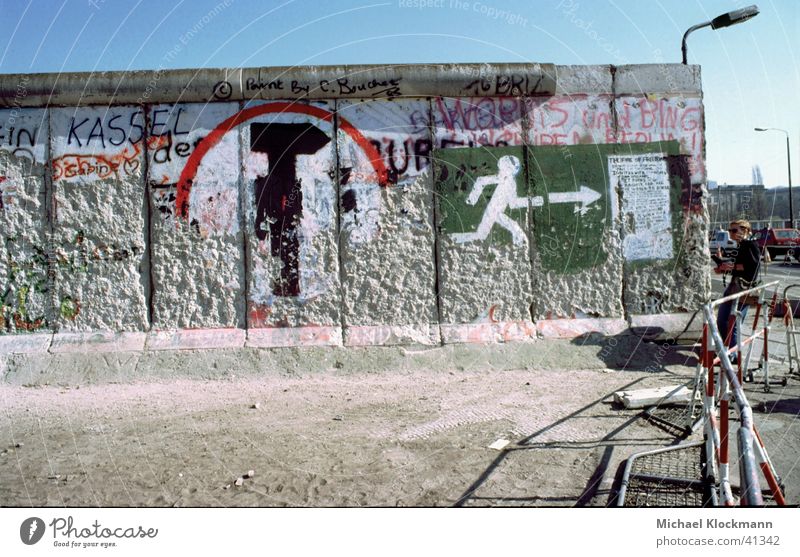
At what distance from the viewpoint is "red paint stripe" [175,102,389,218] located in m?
6.42

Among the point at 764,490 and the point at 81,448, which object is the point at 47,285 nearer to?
the point at 81,448

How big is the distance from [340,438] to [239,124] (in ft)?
11.8

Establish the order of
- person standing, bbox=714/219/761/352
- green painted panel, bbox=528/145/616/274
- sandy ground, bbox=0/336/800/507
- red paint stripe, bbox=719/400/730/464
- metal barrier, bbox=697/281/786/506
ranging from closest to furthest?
1. metal barrier, bbox=697/281/786/506
2. red paint stripe, bbox=719/400/730/464
3. sandy ground, bbox=0/336/800/507
4. person standing, bbox=714/219/761/352
5. green painted panel, bbox=528/145/616/274

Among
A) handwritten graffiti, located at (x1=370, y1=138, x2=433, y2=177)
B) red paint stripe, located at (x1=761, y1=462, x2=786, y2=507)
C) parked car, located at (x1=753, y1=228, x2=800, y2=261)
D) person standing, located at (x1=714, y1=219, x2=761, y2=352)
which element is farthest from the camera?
parked car, located at (x1=753, y1=228, x2=800, y2=261)

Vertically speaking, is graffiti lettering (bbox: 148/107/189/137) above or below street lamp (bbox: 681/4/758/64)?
below

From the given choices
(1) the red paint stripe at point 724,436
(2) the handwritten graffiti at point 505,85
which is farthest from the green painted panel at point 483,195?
(1) the red paint stripe at point 724,436

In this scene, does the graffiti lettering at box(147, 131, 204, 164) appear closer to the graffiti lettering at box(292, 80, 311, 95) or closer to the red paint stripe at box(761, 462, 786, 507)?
the graffiti lettering at box(292, 80, 311, 95)

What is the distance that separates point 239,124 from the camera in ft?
21.2

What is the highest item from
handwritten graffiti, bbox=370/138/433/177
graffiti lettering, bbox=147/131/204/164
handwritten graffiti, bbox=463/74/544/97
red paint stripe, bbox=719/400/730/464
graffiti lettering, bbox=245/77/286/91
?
graffiti lettering, bbox=245/77/286/91

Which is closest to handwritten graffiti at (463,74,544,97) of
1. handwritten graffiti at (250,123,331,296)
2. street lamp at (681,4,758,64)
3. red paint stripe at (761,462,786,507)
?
handwritten graffiti at (250,123,331,296)

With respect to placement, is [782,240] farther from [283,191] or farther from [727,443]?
[727,443]

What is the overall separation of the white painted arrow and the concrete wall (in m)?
0.02

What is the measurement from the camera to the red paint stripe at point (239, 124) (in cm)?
642

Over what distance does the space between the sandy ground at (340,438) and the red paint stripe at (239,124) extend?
1.99m
